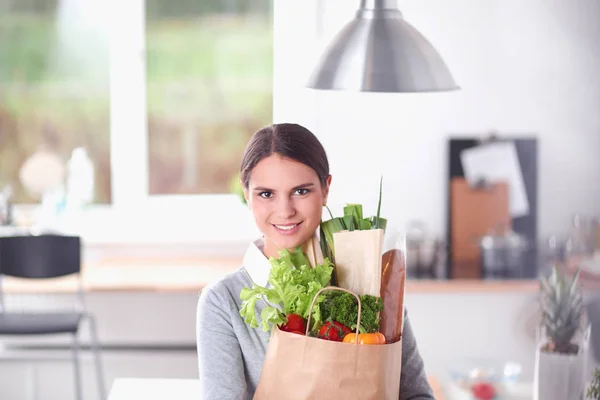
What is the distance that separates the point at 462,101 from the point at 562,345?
209 cm

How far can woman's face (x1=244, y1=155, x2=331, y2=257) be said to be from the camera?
56.3 inches

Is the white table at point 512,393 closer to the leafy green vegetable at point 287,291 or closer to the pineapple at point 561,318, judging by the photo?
the pineapple at point 561,318

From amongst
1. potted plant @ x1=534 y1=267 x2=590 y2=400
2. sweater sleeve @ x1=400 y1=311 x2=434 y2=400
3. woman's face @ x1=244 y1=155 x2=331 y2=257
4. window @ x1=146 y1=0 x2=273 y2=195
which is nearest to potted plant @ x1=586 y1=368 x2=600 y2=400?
potted plant @ x1=534 y1=267 x2=590 y2=400

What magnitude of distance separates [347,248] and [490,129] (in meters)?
2.76

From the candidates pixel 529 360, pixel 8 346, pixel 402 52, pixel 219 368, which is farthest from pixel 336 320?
pixel 8 346

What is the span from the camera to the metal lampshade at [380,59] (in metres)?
1.90

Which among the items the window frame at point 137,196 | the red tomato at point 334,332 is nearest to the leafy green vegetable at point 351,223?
the red tomato at point 334,332

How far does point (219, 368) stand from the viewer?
55.9 inches

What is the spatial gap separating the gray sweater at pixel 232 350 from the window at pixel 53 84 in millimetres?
2963

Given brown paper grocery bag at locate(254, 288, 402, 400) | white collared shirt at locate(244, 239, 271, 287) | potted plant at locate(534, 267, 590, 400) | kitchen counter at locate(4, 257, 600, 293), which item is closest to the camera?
brown paper grocery bag at locate(254, 288, 402, 400)

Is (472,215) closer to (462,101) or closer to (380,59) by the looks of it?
(462,101)

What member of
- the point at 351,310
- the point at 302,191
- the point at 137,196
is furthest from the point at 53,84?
the point at 351,310

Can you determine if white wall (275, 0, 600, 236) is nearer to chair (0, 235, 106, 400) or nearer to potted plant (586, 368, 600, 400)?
chair (0, 235, 106, 400)

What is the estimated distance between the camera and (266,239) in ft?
4.89
